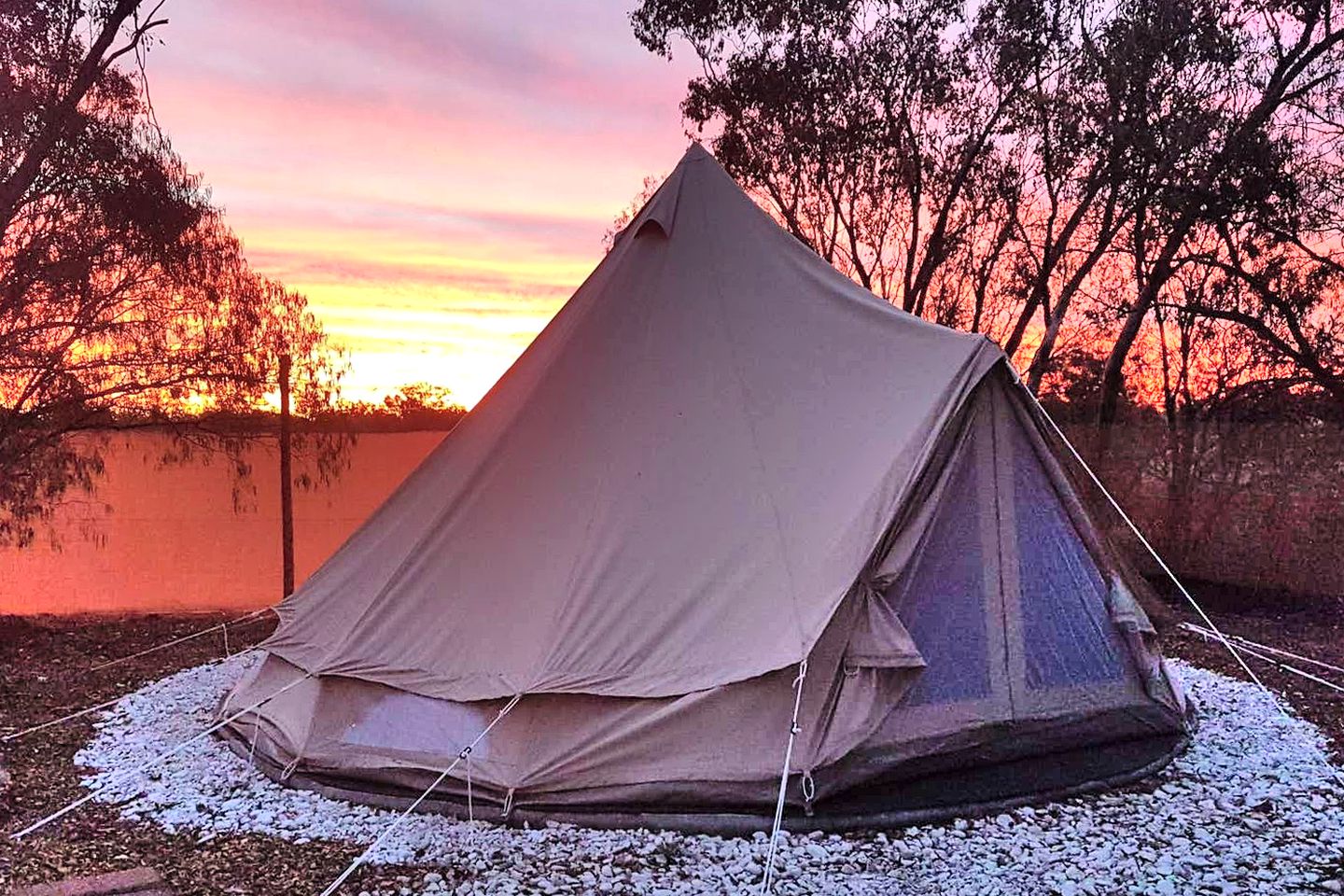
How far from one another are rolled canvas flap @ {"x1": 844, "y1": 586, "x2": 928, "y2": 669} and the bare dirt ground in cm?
177

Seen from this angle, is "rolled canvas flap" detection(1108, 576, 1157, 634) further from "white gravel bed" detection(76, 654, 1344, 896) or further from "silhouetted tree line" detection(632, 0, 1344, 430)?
"silhouetted tree line" detection(632, 0, 1344, 430)

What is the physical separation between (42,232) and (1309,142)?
1012 cm

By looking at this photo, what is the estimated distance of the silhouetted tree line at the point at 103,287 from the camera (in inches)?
277

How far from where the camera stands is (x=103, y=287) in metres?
7.27

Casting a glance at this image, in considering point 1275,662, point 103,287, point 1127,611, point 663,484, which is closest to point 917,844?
point 1127,611

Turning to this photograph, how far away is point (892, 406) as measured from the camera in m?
4.28

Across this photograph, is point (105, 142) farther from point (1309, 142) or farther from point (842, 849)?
point (1309, 142)

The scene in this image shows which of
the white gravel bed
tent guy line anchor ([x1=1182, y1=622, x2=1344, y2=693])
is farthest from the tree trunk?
tent guy line anchor ([x1=1182, y1=622, x2=1344, y2=693])

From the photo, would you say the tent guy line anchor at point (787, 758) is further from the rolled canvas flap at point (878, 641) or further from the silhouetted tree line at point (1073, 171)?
the silhouetted tree line at point (1073, 171)

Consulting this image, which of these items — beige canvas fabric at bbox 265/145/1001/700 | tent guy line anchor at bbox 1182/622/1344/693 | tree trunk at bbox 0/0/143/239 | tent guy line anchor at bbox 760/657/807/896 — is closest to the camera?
tent guy line anchor at bbox 760/657/807/896

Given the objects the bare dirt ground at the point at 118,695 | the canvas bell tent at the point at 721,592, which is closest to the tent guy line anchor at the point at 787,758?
the canvas bell tent at the point at 721,592

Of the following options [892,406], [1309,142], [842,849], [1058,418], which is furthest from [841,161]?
[842,849]

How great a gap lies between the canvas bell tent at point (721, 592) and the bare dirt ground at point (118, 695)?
0.56 meters

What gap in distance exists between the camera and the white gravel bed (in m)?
3.28
